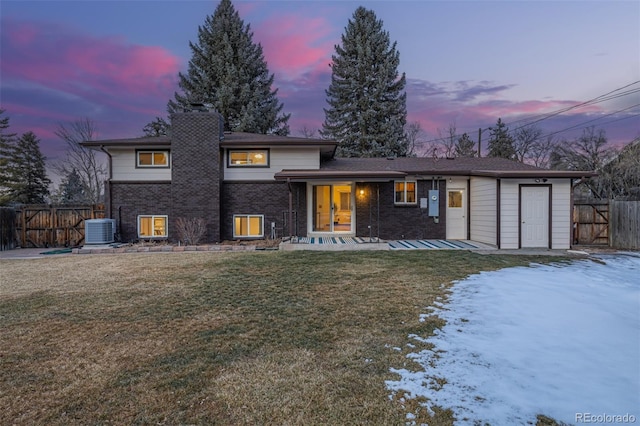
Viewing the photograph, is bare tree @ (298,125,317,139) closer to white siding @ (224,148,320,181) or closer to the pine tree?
the pine tree

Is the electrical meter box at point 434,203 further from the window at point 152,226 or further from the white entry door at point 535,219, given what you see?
the window at point 152,226

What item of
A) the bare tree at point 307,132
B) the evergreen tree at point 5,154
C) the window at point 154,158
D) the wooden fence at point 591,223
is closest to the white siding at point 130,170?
the window at point 154,158

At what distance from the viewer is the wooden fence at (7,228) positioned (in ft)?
40.8

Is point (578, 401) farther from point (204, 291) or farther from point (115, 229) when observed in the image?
point (115, 229)

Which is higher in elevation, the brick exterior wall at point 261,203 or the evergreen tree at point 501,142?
the evergreen tree at point 501,142

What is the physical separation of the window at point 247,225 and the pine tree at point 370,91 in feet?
46.3

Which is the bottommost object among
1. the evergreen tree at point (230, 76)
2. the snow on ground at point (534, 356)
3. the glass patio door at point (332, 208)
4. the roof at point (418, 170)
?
the snow on ground at point (534, 356)

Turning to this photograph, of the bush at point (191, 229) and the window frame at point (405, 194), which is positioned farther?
the window frame at point (405, 194)

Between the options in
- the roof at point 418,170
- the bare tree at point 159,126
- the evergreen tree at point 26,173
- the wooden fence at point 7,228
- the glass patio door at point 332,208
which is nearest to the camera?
the roof at point 418,170

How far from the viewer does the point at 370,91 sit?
26.0m

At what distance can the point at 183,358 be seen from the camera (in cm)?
330

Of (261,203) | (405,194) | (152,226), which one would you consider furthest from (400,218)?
(152,226)

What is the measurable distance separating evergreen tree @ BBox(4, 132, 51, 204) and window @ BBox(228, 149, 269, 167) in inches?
901

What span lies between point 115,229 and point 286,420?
13090mm
